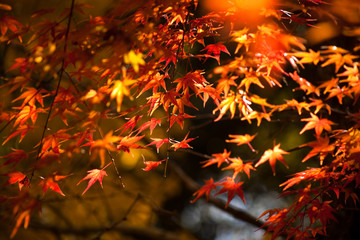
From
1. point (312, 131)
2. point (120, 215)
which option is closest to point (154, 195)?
point (120, 215)

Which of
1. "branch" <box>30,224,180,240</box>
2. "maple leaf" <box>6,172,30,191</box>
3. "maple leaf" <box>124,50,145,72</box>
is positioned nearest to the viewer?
"maple leaf" <box>124,50,145,72</box>

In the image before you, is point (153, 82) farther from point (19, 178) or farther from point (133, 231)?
point (133, 231)

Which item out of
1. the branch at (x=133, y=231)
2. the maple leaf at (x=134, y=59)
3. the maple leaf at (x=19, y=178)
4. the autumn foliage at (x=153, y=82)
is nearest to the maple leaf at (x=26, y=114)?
the autumn foliage at (x=153, y=82)

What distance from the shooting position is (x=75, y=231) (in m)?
2.86

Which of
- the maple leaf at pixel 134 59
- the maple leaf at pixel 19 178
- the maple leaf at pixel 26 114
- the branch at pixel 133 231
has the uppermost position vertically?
the maple leaf at pixel 134 59

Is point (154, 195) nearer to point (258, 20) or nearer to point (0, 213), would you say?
point (0, 213)

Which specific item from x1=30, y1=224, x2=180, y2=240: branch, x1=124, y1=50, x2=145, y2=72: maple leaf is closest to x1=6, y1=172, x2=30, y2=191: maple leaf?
x1=124, y1=50, x2=145, y2=72: maple leaf

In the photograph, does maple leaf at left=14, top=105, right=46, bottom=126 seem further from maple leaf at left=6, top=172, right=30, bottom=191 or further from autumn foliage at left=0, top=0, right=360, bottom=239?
maple leaf at left=6, top=172, right=30, bottom=191

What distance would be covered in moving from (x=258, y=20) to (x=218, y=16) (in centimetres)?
27

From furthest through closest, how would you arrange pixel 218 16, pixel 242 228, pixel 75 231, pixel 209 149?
pixel 242 228, pixel 209 149, pixel 75 231, pixel 218 16

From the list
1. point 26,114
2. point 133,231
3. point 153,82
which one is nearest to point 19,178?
point 26,114

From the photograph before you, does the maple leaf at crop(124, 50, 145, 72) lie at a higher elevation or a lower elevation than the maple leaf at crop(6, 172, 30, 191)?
higher

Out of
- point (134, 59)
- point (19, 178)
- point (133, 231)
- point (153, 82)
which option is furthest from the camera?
point (133, 231)

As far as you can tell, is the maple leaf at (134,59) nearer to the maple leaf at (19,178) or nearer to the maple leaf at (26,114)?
the maple leaf at (26,114)
